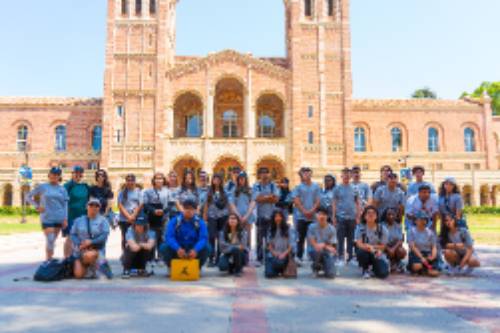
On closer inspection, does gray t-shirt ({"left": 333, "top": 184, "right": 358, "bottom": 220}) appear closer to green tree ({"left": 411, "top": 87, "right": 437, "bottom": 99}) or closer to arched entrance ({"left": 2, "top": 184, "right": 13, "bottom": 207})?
arched entrance ({"left": 2, "top": 184, "right": 13, "bottom": 207})

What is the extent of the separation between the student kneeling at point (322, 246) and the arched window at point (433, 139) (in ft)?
120

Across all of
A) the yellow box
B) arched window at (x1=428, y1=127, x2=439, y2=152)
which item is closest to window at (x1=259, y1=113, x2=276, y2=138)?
arched window at (x1=428, y1=127, x2=439, y2=152)

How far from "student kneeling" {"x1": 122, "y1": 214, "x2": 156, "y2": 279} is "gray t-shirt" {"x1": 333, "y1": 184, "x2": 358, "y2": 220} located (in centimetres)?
366

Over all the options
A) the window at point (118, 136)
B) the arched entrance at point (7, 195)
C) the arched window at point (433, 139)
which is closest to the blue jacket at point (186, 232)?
the window at point (118, 136)

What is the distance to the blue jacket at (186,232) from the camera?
6895 millimetres

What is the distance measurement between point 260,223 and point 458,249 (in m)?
3.57

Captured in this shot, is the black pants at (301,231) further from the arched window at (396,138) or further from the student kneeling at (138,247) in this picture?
the arched window at (396,138)

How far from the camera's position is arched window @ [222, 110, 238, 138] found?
3747 centimetres

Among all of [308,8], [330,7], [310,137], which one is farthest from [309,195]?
[330,7]

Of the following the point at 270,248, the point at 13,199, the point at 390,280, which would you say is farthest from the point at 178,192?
the point at 13,199

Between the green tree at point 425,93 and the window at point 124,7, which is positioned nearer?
the window at point 124,7

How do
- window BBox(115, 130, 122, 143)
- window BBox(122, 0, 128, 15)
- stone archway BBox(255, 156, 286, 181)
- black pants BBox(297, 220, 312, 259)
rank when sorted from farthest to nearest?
window BBox(122, 0, 128, 15) → stone archway BBox(255, 156, 286, 181) → window BBox(115, 130, 122, 143) → black pants BBox(297, 220, 312, 259)

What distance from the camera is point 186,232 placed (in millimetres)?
6949

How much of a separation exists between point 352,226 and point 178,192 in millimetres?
3504
